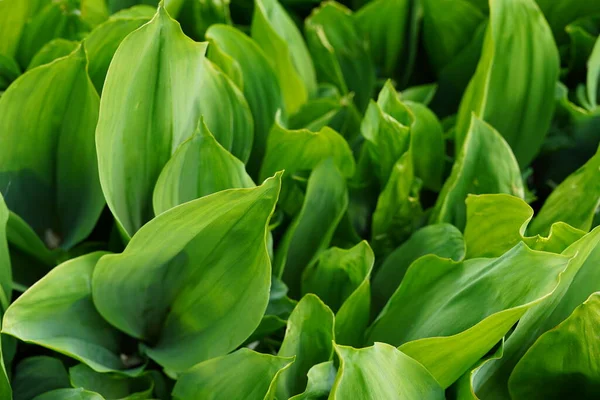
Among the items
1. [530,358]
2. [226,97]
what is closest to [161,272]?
[226,97]

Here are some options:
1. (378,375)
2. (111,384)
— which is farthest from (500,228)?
(111,384)

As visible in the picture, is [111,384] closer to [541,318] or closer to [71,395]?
[71,395]

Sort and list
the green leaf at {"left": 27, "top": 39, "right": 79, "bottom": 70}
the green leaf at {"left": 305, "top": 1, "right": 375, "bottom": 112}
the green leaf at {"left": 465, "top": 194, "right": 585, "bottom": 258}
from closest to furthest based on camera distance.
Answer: the green leaf at {"left": 465, "top": 194, "right": 585, "bottom": 258} < the green leaf at {"left": 27, "top": 39, "right": 79, "bottom": 70} < the green leaf at {"left": 305, "top": 1, "right": 375, "bottom": 112}

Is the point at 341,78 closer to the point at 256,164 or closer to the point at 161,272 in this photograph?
the point at 256,164

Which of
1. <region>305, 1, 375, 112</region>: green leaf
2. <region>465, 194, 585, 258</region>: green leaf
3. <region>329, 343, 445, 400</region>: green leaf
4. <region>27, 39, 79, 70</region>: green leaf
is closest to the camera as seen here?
<region>329, 343, 445, 400</region>: green leaf

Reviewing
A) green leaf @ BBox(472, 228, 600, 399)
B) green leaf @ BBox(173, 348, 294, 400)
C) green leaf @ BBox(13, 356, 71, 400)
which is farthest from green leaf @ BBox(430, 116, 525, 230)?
green leaf @ BBox(13, 356, 71, 400)

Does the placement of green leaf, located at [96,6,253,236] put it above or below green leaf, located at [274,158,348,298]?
above

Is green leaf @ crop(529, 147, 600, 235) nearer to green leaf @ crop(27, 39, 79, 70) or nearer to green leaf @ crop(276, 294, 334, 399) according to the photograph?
green leaf @ crop(276, 294, 334, 399)

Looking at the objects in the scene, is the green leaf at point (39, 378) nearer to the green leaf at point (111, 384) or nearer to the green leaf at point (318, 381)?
the green leaf at point (111, 384)
